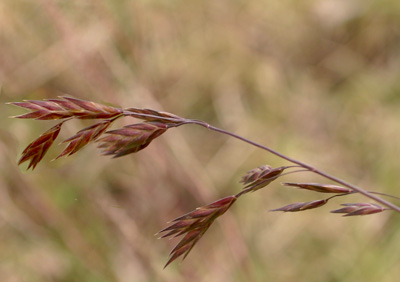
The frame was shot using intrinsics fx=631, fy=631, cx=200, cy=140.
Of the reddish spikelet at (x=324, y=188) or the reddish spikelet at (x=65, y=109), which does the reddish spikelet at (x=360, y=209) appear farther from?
the reddish spikelet at (x=65, y=109)

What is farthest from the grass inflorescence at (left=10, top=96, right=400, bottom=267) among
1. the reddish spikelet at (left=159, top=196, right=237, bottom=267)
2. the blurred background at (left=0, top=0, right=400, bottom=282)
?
the blurred background at (left=0, top=0, right=400, bottom=282)

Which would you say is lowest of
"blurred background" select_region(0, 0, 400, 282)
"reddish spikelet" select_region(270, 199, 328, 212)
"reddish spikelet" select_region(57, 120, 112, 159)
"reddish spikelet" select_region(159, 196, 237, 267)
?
"reddish spikelet" select_region(270, 199, 328, 212)

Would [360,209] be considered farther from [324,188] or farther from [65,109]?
[65,109]

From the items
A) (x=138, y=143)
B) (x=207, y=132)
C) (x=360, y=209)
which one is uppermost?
(x=207, y=132)

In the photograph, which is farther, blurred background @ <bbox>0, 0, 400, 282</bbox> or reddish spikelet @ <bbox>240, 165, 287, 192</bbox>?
blurred background @ <bbox>0, 0, 400, 282</bbox>

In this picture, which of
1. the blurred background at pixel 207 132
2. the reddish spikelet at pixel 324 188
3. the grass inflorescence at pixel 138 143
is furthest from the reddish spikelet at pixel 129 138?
the blurred background at pixel 207 132

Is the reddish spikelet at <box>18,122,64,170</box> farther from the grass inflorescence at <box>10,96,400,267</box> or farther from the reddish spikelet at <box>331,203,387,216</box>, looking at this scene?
the reddish spikelet at <box>331,203,387,216</box>

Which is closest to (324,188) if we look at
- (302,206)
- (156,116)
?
(302,206)
